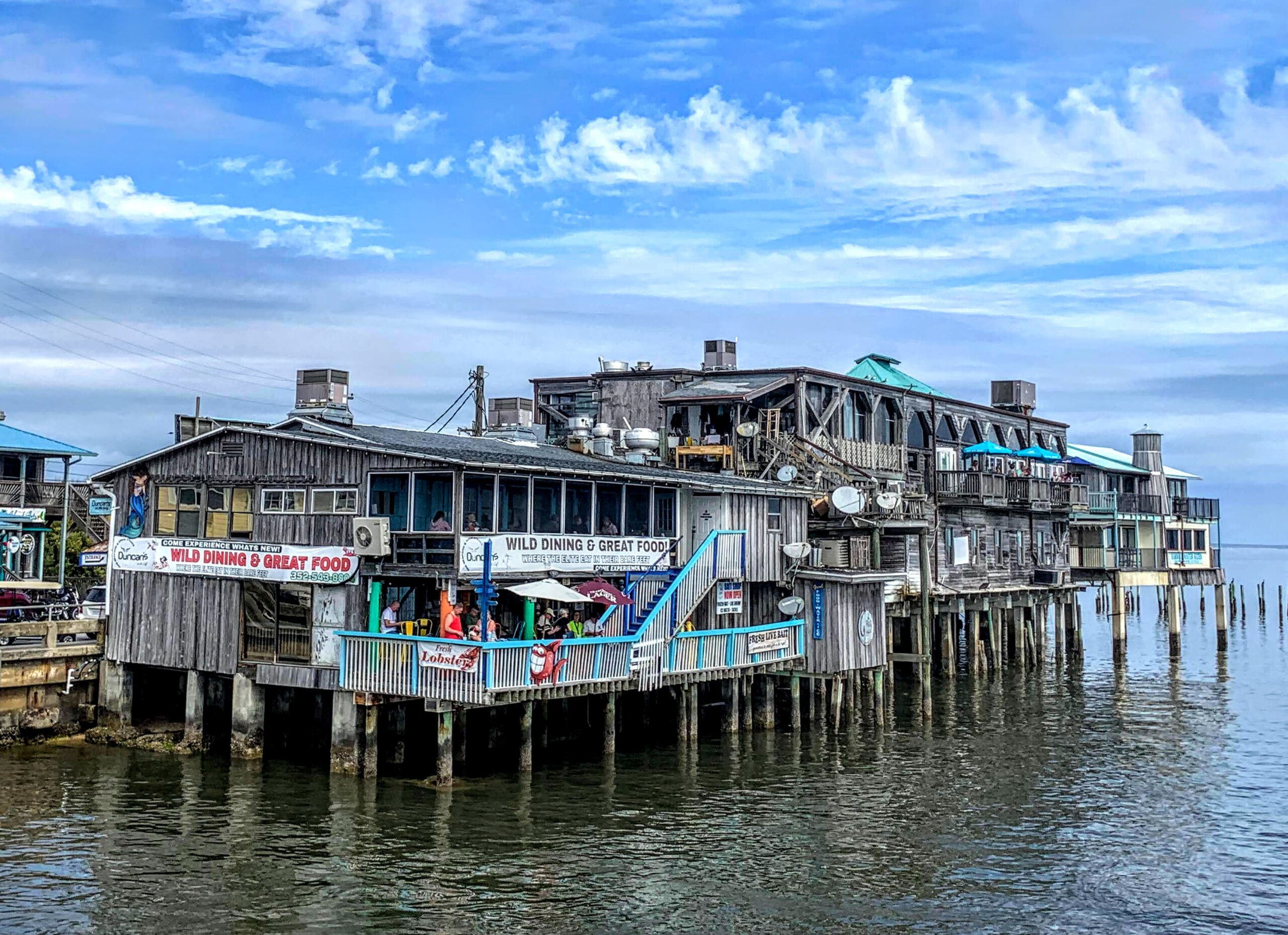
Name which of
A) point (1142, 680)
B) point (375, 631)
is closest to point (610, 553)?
point (375, 631)

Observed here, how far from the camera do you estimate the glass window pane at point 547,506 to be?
35750 mm

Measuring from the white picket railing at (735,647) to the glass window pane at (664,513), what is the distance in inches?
130

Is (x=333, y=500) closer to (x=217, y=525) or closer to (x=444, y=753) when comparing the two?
(x=217, y=525)

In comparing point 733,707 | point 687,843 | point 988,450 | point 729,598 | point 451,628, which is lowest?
point 687,843

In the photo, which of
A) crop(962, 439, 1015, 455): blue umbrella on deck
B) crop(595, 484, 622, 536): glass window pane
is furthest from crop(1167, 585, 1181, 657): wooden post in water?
crop(595, 484, 622, 536): glass window pane

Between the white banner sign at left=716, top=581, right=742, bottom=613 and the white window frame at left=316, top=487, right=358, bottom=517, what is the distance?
11986 millimetres

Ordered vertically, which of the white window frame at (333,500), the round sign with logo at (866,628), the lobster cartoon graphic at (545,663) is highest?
the white window frame at (333,500)

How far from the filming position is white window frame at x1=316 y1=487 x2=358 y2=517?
3438 centimetres

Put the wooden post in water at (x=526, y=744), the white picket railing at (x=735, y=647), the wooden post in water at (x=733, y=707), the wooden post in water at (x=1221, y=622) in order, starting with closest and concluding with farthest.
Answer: the wooden post in water at (x=526, y=744)
the white picket railing at (x=735, y=647)
the wooden post in water at (x=733, y=707)
the wooden post in water at (x=1221, y=622)

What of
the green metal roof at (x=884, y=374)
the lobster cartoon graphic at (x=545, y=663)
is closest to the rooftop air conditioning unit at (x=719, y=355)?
the green metal roof at (x=884, y=374)

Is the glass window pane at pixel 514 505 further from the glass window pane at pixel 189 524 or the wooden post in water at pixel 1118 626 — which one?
the wooden post in water at pixel 1118 626

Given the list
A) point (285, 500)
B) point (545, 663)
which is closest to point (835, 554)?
point (545, 663)

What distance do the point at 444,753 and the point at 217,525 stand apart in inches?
401

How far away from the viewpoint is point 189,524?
37.8m
